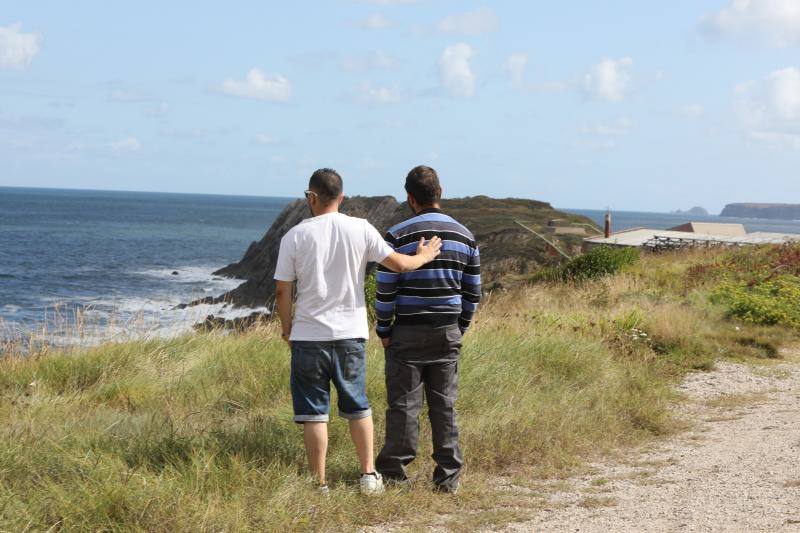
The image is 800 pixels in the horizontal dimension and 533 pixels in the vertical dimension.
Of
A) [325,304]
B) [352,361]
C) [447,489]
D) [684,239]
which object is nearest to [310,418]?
[352,361]

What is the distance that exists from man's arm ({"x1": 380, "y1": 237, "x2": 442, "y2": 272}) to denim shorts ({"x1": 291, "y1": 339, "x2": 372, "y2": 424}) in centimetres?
51

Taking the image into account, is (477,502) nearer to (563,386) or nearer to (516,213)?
(563,386)

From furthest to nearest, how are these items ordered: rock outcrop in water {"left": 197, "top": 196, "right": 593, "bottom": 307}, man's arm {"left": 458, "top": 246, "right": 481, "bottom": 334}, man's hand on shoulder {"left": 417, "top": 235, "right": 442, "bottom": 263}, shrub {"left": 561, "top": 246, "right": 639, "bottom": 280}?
rock outcrop in water {"left": 197, "top": 196, "right": 593, "bottom": 307} < shrub {"left": 561, "top": 246, "right": 639, "bottom": 280} < man's arm {"left": 458, "top": 246, "right": 481, "bottom": 334} < man's hand on shoulder {"left": 417, "top": 235, "right": 442, "bottom": 263}

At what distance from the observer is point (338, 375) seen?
5121mm

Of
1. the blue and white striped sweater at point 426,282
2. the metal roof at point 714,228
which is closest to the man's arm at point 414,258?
the blue and white striped sweater at point 426,282

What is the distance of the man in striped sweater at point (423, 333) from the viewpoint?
547 cm

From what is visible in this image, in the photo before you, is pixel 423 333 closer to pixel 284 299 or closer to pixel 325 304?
pixel 325 304

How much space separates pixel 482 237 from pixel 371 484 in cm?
2651

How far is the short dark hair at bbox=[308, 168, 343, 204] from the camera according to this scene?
5152mm

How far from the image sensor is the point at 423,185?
218 inches

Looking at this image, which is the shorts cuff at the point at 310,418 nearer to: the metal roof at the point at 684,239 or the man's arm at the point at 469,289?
A: the man's arm at the point at 469,289

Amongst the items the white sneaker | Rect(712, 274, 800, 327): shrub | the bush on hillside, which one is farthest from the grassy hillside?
the bush on hillside

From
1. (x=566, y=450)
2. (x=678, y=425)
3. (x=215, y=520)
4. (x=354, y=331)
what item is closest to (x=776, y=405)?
(x=678, y=425)

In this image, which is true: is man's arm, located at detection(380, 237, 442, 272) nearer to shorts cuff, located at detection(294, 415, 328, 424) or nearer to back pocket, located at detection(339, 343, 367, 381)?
back pocket, located at detection(339, 343, 367, 381)
